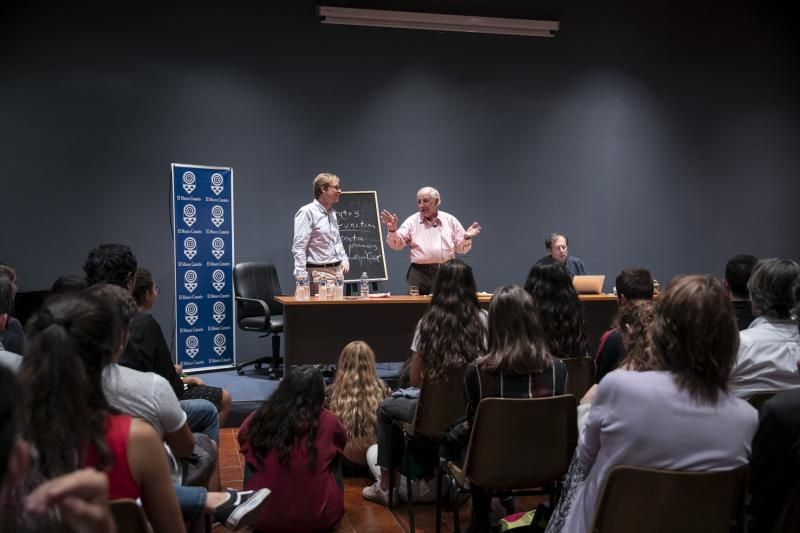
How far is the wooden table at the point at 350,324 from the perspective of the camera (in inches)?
195

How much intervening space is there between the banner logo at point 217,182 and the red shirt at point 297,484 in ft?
12.3

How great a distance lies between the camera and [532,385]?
2594 mm

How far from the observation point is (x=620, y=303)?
11.9 ft

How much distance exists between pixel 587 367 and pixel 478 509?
3.04 feet

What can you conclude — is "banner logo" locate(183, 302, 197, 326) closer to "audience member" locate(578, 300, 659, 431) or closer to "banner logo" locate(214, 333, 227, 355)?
"banner logo" locate(214, 333, 227, 355)

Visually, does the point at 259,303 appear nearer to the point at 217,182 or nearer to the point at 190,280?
the point at 190,280

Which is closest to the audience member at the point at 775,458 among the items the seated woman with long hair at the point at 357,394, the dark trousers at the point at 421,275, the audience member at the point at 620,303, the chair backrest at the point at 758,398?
the chair backrest at the point at 758,398

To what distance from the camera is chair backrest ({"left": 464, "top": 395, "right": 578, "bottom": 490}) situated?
8.02 ft

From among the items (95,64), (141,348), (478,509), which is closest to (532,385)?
(478,509)

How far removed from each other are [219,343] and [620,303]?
160 inches

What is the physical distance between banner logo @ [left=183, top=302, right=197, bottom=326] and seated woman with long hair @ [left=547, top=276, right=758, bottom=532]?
509 cm

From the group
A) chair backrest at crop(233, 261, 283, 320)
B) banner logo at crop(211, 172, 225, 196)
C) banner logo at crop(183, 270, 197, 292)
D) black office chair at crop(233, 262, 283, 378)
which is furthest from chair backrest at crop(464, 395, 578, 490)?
banner logo at crop(211, 172, 225, 196)

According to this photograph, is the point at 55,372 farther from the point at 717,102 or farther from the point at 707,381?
the point at 717,102

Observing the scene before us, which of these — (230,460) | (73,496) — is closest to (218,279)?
(230,460)
